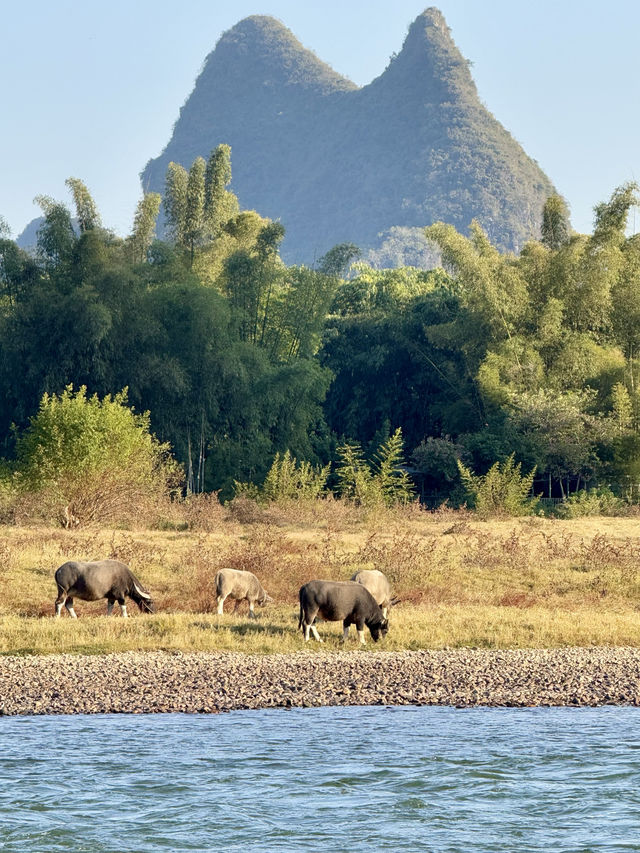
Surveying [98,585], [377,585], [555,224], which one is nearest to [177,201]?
[555,224]

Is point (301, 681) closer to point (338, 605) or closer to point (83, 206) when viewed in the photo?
point (338, 605)

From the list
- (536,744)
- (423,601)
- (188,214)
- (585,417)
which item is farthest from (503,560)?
(188,214)

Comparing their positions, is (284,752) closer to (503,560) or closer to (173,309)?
(503,560)

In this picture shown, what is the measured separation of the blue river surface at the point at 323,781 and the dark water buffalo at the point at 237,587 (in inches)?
196

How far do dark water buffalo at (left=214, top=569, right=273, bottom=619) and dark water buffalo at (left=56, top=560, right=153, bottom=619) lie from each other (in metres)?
1.33

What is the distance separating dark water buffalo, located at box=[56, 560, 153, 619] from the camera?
20281mm

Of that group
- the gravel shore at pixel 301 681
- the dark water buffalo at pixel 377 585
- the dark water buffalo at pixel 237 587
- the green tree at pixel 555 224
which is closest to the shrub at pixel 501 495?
the green tree at pixel 555 224

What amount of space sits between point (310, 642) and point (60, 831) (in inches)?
285

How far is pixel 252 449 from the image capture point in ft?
155

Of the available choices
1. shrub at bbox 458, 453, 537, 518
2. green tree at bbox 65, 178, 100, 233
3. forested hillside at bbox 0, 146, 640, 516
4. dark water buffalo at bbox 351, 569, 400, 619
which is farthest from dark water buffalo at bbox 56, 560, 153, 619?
green tree at bbox 65, 178, 100, 233

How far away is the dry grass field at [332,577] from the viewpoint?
768 inches

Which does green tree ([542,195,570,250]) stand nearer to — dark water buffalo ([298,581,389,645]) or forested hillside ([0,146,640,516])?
forested hillside ([0,146,640,516])

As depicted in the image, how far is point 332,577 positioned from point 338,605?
6.45 metres

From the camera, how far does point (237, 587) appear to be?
21031mm
